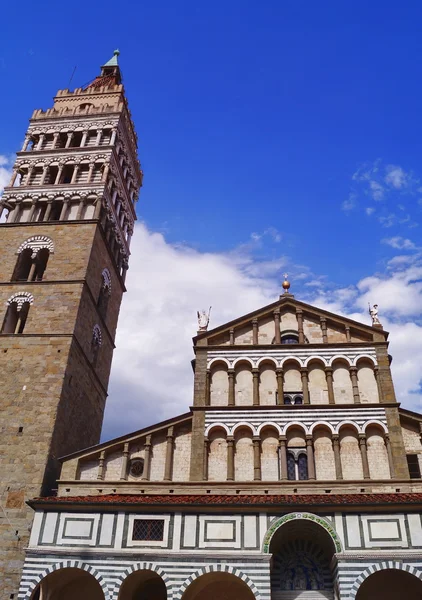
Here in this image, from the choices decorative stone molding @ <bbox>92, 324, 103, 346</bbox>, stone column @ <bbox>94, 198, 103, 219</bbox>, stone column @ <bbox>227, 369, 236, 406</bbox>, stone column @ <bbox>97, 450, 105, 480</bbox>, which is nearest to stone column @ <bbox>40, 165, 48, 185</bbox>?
stone column @ <bbox>94, 198, 103, 219</bbox>

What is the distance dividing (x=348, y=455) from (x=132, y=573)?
28.7 feet

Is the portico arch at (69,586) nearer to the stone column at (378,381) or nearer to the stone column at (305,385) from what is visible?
the stone column at (305,385)

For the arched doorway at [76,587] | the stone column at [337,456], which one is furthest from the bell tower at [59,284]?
the stone column at [337,456]

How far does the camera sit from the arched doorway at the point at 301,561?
738 inches

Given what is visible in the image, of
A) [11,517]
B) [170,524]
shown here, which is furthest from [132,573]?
[11,517]

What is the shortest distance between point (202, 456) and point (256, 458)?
2.03 meters

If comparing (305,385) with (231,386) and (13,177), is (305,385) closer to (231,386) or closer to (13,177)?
(231,386)

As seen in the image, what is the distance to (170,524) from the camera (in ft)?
62.0

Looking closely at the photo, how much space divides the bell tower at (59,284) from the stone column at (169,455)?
449cm

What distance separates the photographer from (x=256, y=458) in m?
21.7

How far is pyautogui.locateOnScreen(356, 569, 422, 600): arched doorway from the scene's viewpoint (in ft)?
61.2

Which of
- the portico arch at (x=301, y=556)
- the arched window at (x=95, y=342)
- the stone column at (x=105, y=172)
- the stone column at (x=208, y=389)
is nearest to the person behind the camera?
the portico arch at (x=301, y=556)

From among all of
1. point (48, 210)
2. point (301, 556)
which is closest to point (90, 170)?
point (48, 210)

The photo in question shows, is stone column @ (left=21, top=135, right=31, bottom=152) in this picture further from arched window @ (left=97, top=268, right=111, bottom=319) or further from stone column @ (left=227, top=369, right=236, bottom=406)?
stone column @ (left=227, top=369, right=236, bottom=406)
